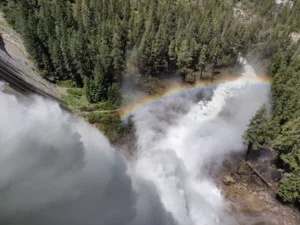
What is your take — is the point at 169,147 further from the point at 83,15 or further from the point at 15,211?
the point at 83,15

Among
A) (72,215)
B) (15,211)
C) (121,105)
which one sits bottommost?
(121,105)

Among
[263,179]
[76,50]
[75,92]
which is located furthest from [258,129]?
[76,50]

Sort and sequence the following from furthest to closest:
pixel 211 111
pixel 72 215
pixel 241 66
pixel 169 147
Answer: pixel 241 66, pixel 211 111, pixel 169 147, pixel 72 215

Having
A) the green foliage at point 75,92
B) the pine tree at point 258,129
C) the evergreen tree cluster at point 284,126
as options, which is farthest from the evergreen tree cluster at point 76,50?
the evergreen tree cluster at point 284,126

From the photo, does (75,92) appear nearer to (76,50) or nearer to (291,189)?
(76,50)

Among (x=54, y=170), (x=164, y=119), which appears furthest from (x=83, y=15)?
(x=54, y=170)

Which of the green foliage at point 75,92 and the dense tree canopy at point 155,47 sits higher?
the dense tree canopy at point 155,47

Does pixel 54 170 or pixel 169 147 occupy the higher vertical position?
pixel 54 170

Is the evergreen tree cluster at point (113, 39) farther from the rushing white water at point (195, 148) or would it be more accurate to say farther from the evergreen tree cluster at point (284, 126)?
the evergreen tree cluster at point (284, 126)
